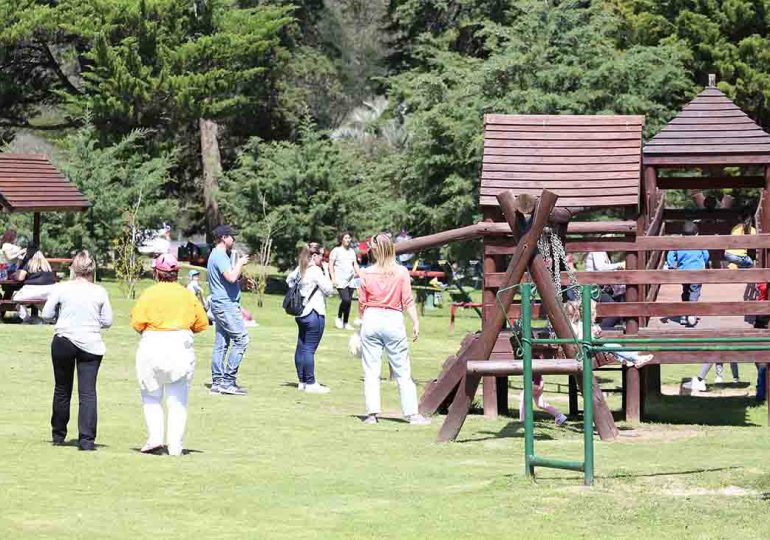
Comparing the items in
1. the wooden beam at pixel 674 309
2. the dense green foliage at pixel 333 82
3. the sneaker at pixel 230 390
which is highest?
the dense green foliage at pixel 333 82

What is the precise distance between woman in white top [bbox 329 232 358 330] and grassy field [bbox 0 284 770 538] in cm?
853

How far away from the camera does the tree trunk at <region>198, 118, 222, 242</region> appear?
50.5 m

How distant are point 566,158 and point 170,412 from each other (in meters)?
6.17

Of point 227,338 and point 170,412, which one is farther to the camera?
point 227,338

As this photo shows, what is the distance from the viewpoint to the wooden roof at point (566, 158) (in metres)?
15.6

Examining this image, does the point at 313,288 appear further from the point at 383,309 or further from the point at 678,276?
the point at 678,276

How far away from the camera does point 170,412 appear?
11.9 metres

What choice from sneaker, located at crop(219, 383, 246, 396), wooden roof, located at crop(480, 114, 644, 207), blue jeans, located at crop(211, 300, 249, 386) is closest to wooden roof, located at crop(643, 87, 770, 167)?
Answer: wooden roof, located at crop(480, 114, 644, 207)

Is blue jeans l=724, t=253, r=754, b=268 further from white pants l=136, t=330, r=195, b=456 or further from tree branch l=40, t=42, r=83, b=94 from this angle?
tree branch l=40, t=42, r=83, b=94

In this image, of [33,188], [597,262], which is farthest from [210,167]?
[597,262]

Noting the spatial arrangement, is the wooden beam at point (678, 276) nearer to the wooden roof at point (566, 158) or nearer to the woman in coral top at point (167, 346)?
the wooden roof at point (566, 158)

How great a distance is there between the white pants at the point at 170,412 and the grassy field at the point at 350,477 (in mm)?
170

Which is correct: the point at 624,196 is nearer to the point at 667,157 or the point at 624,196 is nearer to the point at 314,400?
the point at 667,157

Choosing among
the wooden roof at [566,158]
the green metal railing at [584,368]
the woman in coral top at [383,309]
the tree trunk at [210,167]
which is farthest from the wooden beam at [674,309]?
the tree trunk at [210,167]
